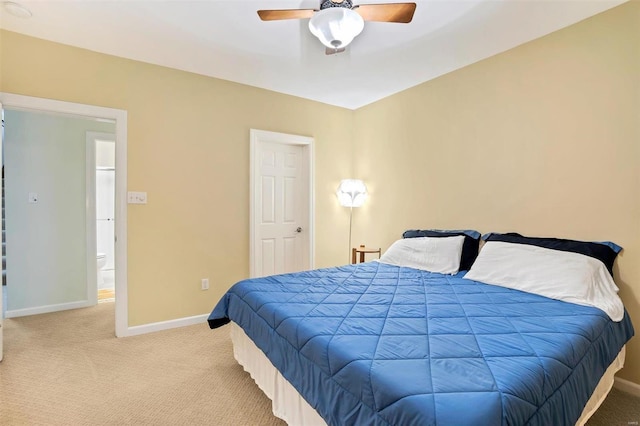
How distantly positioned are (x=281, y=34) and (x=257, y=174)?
1609 millimetres

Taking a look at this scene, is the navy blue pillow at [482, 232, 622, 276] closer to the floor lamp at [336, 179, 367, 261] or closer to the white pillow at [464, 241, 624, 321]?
the white pillow at [464, 241, 624, 321]

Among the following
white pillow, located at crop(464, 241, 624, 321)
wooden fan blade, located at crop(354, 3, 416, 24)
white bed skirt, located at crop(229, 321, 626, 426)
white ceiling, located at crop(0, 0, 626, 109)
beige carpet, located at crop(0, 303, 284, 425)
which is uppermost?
white ceiling, located at crop(0, 0, 626, 109)

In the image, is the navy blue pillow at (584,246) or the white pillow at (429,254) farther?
the white pillow at (429,254)

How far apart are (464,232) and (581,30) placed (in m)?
1.75

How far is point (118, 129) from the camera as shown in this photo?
2920 mm

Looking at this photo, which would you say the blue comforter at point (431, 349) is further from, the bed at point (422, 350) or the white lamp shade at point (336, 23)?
the white lamp shade at point (336, 23)

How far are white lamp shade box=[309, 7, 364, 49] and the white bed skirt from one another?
1932 mm

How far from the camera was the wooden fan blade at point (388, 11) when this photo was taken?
1.78 meters

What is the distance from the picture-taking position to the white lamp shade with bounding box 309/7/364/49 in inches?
67.8

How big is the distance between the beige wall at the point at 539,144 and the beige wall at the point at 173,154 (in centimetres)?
174

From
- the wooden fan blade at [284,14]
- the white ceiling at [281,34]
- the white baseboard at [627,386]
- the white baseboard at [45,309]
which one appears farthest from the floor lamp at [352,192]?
the white baseboard at [45,309]

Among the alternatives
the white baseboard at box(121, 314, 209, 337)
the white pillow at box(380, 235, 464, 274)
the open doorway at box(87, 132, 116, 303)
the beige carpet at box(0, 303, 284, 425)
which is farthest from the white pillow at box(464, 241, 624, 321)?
the open doorway at box(87, 132, 116, 303)

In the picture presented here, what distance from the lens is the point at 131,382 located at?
2.19m

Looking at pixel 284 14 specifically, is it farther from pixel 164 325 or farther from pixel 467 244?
pixel 164 325
